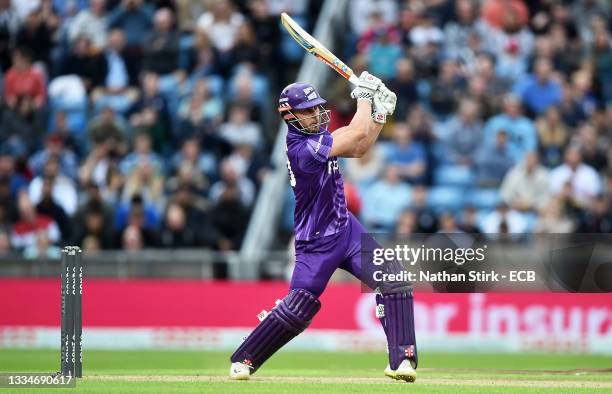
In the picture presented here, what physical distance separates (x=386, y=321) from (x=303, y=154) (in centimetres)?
150

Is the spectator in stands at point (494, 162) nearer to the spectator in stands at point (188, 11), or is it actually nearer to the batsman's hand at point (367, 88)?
the spectator in stands at point (188, 11)

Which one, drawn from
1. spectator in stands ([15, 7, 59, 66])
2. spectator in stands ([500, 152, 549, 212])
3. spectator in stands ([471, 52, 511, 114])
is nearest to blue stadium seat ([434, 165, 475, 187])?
spectator in stands ([500, 152, 549, 212])

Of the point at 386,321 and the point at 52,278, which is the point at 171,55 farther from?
the point at 386,321

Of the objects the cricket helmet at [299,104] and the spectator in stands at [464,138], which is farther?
the spectator in stands at [464,138]

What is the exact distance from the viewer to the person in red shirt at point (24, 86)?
71.1 feet

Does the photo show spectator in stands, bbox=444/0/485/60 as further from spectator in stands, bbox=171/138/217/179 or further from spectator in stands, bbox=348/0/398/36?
spectator in stands, bbox=171/138/217/179

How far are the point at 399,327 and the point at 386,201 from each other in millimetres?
8177

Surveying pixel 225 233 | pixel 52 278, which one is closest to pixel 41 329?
pixel 52 278

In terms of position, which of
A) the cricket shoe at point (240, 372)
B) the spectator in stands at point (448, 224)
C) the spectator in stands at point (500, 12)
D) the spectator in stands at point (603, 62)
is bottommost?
the cricket shoe at point (240, 372)

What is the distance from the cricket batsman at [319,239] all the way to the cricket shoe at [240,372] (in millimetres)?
155

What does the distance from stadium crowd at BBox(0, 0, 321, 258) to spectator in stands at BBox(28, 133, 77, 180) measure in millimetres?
22

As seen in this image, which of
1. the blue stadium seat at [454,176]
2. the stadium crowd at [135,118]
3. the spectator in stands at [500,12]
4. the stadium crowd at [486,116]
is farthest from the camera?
the spectator in stands at [500,12]

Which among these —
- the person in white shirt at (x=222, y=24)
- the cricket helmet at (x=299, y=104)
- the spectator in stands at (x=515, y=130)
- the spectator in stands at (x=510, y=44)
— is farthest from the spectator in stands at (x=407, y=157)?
the cricket helmet at (x=299, y=104)

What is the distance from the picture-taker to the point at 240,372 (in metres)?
11.1
